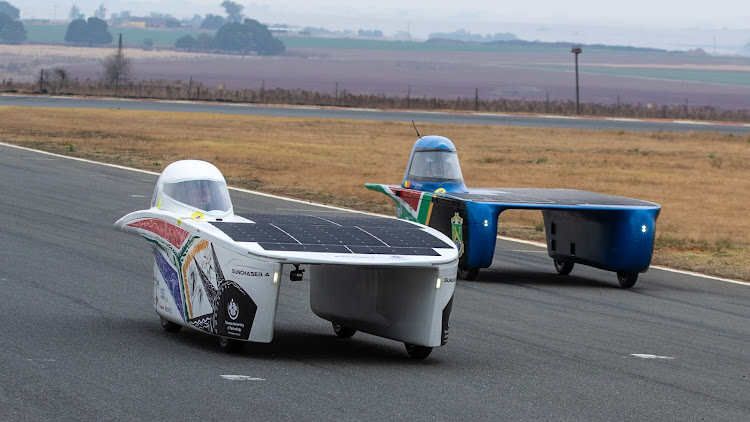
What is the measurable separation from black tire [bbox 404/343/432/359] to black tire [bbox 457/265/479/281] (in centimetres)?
618

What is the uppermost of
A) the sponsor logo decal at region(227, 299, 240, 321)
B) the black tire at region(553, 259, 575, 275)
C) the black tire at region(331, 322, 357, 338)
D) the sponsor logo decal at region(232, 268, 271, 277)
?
the sponsor logo decal at region(232, 268, 271, 277)

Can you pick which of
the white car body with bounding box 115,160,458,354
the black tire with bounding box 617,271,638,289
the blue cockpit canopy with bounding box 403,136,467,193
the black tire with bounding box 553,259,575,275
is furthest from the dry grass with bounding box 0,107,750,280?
the white car body with bounding box 115,160,458,354

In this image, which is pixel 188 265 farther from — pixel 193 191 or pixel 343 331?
pixel 343 331

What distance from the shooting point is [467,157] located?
44.1m

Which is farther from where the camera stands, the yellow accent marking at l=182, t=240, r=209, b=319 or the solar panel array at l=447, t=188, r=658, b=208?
the solar panel array at l=447, t=188, r=658, b=208

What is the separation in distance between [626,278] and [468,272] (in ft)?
7.94

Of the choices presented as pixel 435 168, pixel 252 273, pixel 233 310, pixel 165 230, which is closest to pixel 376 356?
pixel 233 310

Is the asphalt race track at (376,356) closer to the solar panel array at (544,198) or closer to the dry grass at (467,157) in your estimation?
the solar panel array at (544,198)

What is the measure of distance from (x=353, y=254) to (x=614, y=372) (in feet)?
9.07

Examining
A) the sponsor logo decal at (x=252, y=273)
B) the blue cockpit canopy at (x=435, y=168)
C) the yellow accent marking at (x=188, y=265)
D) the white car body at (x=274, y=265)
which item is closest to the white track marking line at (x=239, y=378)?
the white car body at (x=274, y=265)

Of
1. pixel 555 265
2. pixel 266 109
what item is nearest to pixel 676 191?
pixel 555 265

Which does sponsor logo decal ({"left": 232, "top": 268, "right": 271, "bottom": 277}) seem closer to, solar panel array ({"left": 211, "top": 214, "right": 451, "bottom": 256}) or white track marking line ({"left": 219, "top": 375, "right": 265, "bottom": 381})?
solar panel array ({"left": 211, "top": 214, "right": 451, "bottom": 256})

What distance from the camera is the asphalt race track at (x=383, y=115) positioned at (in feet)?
227

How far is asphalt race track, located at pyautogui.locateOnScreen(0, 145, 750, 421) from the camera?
862 centimetres
